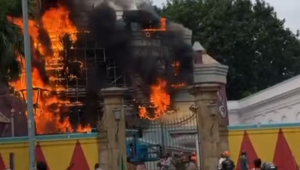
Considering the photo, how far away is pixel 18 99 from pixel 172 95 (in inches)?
289

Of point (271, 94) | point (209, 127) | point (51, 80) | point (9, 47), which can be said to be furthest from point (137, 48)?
point (9, 47)

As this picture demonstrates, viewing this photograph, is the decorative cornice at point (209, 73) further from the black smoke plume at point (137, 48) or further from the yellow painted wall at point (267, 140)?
the yellow painted wall at point (267, 140)

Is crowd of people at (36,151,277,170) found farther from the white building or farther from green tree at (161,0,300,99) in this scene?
green tree at (161,0,300,99)

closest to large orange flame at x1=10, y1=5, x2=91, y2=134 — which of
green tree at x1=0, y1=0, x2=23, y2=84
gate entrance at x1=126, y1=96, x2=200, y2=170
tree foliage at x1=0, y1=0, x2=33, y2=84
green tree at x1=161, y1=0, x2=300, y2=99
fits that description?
gate entrance at x1=126, y1=96, x2=200, y2=170

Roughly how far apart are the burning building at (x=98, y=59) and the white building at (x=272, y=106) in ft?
22.9

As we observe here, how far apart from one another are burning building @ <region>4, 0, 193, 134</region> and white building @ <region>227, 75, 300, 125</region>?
6.99 m

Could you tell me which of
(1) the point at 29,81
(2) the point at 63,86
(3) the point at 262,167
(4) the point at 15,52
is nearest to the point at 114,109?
(4) the point at 15,52

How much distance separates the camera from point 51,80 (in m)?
33.2

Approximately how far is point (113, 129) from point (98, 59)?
11.1m

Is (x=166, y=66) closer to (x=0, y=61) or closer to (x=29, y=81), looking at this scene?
(x=0, y=61)

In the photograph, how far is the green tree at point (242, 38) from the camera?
58.2 meters

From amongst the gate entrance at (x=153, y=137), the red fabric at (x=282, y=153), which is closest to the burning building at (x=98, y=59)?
the gate entrance at (x=153, y=137)

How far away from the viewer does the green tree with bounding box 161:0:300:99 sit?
5816 centimetres

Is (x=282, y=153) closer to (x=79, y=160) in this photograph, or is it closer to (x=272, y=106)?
(x=79, y=160)
